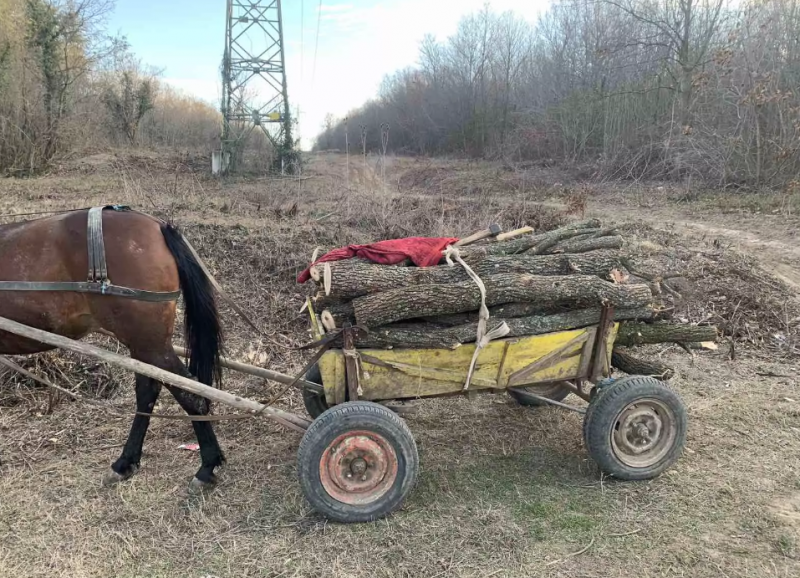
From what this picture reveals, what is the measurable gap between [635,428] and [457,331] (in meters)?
Answer: 1.22

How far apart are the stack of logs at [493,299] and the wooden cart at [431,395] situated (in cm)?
9

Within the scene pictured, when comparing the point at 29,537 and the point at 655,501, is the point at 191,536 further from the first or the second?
the point at 655,501

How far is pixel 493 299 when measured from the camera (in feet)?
10.1

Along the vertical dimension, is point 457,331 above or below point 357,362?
above

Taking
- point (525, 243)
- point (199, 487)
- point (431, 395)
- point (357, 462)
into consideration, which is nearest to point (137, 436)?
point (199, 487)

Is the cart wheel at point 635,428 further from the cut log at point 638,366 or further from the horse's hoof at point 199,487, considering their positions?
the horse's hoof at point 199,487

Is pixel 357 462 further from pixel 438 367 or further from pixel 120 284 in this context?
pixel 120 284

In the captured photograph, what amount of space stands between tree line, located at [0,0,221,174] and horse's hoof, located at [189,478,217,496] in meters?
14.1

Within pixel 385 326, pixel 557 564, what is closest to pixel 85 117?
pixel 385 326

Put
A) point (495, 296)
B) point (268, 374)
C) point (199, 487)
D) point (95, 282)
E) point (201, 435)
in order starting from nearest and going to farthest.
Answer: point (95, 282) → point (495, 296) → point (199, 487) → point (201, 435) → point (268, 374)

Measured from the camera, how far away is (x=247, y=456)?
11.8 ft

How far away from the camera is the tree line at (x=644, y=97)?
1313cm

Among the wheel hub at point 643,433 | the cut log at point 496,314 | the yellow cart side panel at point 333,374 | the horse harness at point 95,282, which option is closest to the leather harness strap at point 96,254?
the horse harness at point 95,282

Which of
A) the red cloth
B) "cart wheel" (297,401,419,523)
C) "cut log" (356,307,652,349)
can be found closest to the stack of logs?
"cut log" (356,307,652,349)
